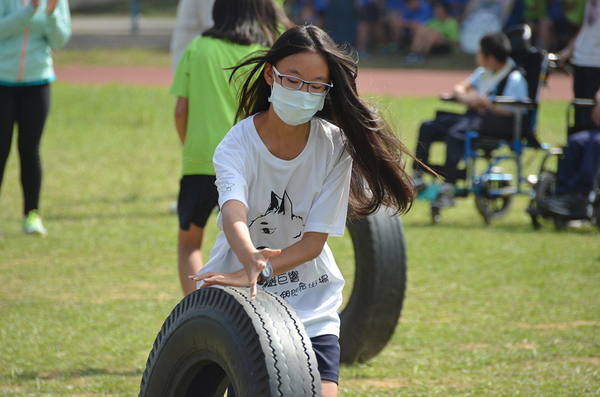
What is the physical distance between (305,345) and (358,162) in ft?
2.50

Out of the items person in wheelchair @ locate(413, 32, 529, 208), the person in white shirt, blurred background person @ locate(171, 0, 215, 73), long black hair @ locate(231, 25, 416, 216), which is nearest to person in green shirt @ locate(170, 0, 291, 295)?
long black hair @ locate(231, 25, 416, 216)

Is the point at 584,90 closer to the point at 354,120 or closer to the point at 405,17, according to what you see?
the point at 354,120

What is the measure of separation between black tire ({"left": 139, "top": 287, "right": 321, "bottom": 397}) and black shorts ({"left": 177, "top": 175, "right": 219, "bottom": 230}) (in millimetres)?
1317

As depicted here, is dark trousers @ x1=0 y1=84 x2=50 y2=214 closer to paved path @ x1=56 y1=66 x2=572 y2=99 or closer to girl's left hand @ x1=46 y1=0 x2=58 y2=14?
girl's left hand @ x1=46 y1=0 x2=58 y2=14

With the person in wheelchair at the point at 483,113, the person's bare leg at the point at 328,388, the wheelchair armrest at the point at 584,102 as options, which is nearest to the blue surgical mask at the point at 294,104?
the person's bare leg at the point at 328,388

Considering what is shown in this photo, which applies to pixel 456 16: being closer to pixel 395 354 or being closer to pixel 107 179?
pixel 107 179

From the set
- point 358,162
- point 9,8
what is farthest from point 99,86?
point 358,162

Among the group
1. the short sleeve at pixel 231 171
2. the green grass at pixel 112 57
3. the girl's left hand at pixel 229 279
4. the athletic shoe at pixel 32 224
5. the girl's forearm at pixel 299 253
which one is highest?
the short sleeve at pixel 231 171

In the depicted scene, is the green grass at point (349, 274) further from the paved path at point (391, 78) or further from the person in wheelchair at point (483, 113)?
the paved path at point (391, 78)

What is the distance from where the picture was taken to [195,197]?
357 cm

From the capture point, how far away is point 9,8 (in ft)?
17.7

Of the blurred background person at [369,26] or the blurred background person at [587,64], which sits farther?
the blurred background person at [369,26]

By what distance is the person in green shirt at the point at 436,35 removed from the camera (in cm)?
1933

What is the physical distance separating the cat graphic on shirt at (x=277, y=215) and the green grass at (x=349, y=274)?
1.89ft
